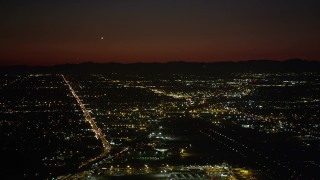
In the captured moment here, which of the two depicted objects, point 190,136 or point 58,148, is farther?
point 190,136

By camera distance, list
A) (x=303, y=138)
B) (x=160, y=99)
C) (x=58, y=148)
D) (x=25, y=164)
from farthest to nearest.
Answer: (x=160, y=99), (x=303, y=138), (x=58, y=148), (x=25, y=164)

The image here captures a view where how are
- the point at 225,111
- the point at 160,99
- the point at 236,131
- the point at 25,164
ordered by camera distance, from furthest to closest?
the point at 160,99 → the point at 225,111 → the point at 236,131 → the point at 25,164

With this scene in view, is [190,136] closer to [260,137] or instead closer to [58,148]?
[260,137]

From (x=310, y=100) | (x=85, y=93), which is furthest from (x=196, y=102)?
(x=85, y=93)

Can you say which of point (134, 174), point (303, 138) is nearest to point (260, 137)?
point (303, 138)

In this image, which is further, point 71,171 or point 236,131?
point 236,131

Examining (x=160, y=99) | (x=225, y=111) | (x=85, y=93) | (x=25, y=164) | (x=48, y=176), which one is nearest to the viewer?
(x=48, y=176)

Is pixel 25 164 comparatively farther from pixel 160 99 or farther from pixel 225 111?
pixel 160 99


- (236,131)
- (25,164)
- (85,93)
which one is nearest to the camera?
(25,164)

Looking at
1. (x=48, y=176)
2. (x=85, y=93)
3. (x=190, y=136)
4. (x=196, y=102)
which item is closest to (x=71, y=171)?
(x=48, y=176)
